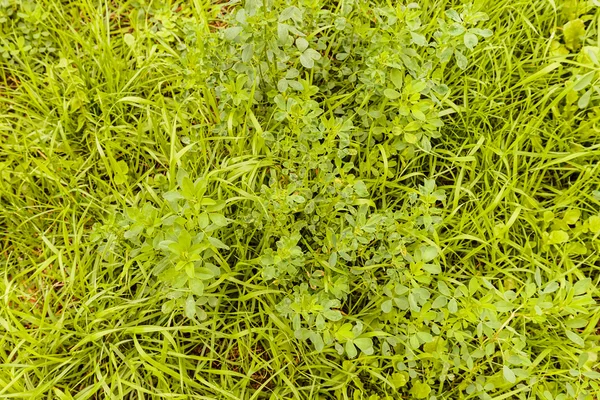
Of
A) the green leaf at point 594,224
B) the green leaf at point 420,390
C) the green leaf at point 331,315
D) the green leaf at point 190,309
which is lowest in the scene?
the green leaf at point 420,390

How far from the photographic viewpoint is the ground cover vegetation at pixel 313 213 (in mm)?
1825

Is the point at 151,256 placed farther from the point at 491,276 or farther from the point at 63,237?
the point at 491,276

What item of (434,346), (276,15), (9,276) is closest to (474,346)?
(434,346)

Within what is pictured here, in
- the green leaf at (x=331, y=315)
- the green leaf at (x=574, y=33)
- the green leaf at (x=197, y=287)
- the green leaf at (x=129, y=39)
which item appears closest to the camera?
the green leaf at (x=197, y=287)

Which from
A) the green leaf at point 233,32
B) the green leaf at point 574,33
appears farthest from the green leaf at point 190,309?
the green leaf at point 574,33

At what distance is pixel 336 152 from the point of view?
1.97m

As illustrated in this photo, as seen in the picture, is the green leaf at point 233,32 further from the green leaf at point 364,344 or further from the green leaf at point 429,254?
the green leaf at point 364,344

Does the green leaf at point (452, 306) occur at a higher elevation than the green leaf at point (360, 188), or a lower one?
lower

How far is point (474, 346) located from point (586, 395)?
1.38ft

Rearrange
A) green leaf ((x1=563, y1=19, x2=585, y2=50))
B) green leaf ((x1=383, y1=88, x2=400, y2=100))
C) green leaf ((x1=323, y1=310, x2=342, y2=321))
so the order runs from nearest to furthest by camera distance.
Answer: green leaf ((x1=323, y1=310, x2=342, y2=321)) < green leaf ((x1=383, y1=88, x2=400, y2=100)) < green leaf ((x1=563, y1=19, x2=585, y2=50))

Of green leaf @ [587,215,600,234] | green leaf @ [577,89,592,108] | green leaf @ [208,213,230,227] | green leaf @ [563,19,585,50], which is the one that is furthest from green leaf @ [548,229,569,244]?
green leaf @ [208,213,230,227]

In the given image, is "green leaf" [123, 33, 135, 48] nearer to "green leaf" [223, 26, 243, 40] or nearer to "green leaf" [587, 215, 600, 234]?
"green leaf" [223, 26, 243, 40]

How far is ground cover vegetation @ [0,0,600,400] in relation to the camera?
1825 millimetres

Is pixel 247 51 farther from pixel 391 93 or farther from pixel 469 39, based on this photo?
pixel 469 39
